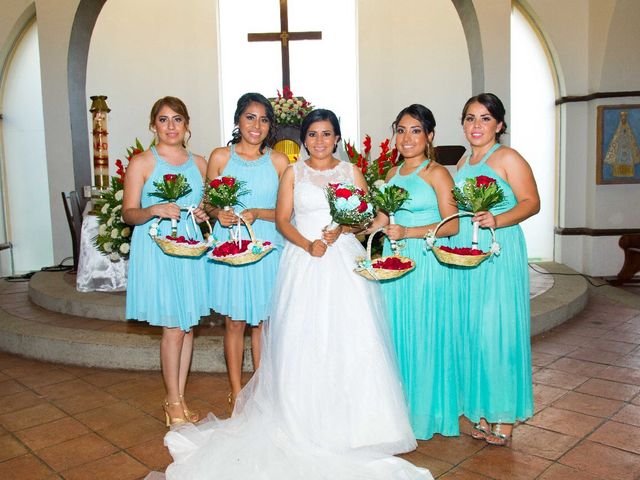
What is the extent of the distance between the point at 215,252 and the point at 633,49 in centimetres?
717

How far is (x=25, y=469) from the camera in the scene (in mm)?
3076

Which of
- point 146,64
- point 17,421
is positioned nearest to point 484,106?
point 17,421

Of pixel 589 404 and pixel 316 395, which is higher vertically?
pixel 316 395

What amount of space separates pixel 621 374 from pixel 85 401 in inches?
152

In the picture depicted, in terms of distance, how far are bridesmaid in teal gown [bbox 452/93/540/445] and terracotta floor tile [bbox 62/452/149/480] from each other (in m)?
1.80

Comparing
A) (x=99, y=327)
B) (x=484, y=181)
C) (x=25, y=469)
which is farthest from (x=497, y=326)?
(x=99, y=327)

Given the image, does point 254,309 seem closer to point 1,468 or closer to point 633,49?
point 1,468

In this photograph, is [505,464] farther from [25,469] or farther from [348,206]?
[25,469]

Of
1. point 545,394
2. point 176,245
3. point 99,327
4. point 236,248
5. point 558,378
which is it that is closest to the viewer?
point 176,245

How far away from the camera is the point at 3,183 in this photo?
9.16 m

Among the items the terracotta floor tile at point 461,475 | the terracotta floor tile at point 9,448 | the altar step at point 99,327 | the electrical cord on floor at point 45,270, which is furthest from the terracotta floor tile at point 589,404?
the electrical cord on floor at point 45,270

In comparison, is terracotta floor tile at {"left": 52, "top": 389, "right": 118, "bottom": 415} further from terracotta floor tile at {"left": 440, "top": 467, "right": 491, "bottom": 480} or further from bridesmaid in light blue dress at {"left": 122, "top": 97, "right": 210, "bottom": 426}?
terracotta floor tile at {"left": 440, "top": 467, "right": 491, "bottom": 480}

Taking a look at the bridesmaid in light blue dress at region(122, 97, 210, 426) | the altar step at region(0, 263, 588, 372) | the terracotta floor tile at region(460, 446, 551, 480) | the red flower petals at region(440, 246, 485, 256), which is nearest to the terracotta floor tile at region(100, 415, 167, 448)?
the bridesmaid in light blue dress at region(122, 97, 210, 426)

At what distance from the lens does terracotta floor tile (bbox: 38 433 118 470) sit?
3.14 m
